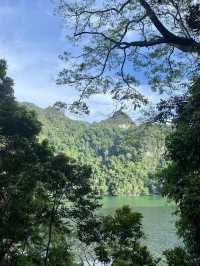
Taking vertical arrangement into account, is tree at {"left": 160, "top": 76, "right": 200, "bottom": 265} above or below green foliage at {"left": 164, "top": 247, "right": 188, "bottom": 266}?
above

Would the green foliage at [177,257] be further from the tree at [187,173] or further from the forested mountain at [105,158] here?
the forested mountain at [105,158]

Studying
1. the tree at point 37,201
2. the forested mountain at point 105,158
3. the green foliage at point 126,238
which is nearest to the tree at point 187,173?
the green foliage at point 126,238

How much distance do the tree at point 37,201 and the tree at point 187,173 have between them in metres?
7.14

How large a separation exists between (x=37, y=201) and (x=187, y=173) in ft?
27.6

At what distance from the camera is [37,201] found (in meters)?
14.9

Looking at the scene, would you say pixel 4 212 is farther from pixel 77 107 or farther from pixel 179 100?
pixel 179 100

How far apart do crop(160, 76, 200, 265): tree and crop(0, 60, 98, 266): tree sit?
7142 millimetres

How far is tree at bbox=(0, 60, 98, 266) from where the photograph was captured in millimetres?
14250

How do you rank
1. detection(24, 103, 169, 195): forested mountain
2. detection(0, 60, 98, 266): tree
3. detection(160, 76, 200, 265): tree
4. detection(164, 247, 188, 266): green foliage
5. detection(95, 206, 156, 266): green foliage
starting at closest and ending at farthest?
detection(160, 76, 200, 265): tree → detection(164, 247, 188, 266): green foliage → detection(95, 206, 156, 266): green foliage → detection(0, 60, 98, 266): tree → detection(24, 103, 169, 195): forested mountain

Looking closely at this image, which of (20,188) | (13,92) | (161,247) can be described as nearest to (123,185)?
(161,247)

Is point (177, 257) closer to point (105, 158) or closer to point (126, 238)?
point (126, 238)

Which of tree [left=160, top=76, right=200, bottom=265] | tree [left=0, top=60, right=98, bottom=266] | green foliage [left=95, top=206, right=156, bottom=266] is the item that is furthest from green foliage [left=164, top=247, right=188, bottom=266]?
tree [left=0, top=60, right=98, bottom=266]

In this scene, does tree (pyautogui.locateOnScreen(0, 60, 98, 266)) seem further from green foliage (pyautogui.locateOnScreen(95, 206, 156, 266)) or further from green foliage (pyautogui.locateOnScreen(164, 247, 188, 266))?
green foliage (pyautogui.locateOnScreen(164, 247, 188, 266))

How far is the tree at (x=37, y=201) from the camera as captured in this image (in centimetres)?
1425
